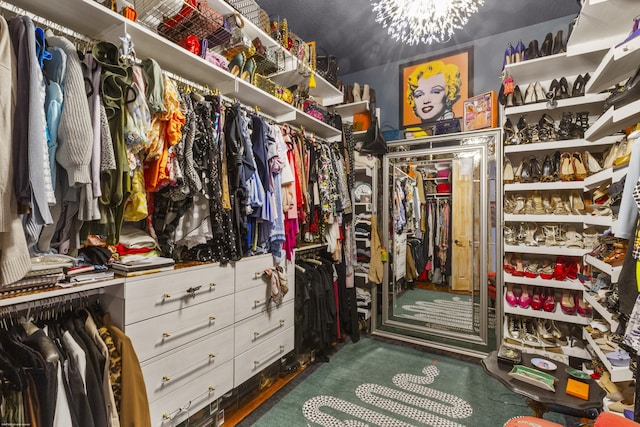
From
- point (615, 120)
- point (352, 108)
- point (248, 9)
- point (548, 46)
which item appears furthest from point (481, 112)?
point (248, 9)

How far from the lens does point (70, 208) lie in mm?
1243

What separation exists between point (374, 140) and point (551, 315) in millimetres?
2165

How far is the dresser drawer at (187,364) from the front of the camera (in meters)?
1.53

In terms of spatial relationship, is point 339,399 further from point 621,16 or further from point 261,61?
point 621,16

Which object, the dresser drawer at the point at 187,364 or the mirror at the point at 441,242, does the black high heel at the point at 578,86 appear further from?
the dresser drawer at the point at 187,364

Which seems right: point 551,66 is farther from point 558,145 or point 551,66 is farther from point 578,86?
point 558,145

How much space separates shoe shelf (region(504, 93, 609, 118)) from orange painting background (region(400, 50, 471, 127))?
0.63 metres

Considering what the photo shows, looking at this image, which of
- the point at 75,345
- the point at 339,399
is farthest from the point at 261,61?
the point at 339,399

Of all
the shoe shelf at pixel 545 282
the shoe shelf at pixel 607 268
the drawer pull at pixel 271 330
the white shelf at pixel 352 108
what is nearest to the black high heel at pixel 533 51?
the white shelf at pixel 352 108

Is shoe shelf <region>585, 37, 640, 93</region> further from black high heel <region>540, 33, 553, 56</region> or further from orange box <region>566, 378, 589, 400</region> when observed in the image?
orange box <region>566, 378, 589, 400</region>

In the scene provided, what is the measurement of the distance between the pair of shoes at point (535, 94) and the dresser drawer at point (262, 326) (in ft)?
8.54

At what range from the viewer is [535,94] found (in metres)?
2.67

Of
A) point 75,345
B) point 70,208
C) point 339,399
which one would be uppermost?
point 70,208

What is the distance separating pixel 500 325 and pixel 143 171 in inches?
121
